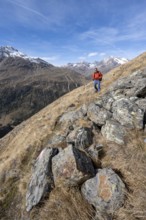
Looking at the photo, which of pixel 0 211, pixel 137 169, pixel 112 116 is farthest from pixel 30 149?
pixel 137 169

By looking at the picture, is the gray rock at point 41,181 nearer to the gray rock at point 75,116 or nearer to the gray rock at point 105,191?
the gray rock at point 105,191

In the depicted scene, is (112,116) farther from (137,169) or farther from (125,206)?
(125,206)

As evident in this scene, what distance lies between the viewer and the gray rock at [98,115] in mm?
13602

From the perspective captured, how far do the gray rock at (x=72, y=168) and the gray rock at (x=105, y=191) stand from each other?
377 mm

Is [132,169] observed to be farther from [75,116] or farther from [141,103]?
[75,116]

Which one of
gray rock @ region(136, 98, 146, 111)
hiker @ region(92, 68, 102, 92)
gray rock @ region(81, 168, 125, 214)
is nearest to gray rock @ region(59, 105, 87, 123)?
gray rock @ region(136, 98, 146, 111)

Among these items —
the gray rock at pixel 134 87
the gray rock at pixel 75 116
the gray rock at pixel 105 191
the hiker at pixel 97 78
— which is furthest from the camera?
the hiker at pixel 97 78

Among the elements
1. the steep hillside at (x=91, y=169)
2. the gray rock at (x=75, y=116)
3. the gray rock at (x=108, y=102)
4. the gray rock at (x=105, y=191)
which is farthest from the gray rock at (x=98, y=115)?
the gray rock at (x=105, y=191)

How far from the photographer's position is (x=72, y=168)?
918 cm

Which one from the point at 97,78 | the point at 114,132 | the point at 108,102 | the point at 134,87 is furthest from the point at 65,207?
the point at 97,78

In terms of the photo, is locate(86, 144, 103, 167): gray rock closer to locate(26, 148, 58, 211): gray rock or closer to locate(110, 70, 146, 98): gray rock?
locate(26, 148, 58, 211): gray rock

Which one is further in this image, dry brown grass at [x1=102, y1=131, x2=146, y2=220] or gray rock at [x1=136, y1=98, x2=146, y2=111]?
gray rock at [x1=136, y1=98, x2=146, y2=111]

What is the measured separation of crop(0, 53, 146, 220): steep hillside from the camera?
26.1 ft

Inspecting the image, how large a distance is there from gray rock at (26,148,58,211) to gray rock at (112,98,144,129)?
4780 millimetres
